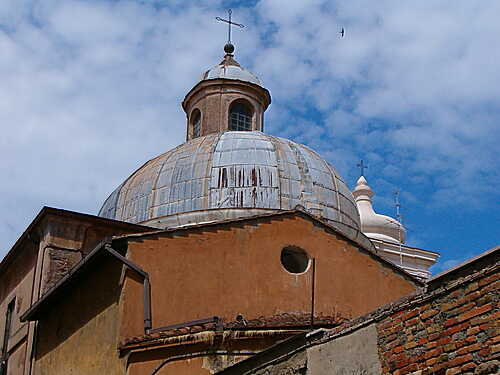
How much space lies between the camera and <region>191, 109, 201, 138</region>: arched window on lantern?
26027 mm

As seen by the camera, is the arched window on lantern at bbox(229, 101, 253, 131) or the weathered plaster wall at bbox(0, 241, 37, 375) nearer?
the weathered plaster wall at bbox(0, 241, 37, 375)

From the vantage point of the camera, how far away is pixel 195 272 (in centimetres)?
1477

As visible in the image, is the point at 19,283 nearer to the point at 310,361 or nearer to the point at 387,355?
the point at 310,361

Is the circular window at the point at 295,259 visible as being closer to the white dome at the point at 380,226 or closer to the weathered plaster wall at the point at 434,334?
the weathered plaster wall at the point at 434,334

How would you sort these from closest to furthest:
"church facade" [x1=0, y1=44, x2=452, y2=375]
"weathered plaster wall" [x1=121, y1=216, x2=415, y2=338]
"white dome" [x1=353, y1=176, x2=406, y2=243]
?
"church facade" [x1=0, y1=44, x2=452, y2=375] < "weathered plaster wall" [x1=121, y1=216, x2=415, y2=338] < "white dome" [x1=353, y1=176, x2=406, y2=243]

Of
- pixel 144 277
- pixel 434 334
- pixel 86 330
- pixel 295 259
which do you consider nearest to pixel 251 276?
pixel 295 259

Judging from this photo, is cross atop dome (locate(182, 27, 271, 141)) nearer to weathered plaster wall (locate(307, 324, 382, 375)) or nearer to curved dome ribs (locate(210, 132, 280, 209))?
curved dome ribs (locate(210, 132, 280, 209))

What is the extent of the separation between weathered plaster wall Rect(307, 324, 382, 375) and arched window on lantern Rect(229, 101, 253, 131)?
53.1 feet

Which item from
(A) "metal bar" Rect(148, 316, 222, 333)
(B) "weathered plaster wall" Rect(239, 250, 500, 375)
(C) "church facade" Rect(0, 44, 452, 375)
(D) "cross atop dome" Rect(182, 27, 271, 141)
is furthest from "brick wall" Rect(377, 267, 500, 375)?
(D) "cross atop dome" Rect(182, 27, 271, 141)

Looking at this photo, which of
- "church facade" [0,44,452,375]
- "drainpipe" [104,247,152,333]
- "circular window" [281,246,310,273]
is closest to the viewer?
"church facade" [0,44,452,375]

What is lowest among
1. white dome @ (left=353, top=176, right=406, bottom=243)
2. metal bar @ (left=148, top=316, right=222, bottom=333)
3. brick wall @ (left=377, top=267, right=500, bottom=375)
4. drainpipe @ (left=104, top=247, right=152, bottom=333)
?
brick wall @ (left=377, top=267, right=500, bottom=375)

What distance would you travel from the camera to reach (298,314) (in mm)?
15508

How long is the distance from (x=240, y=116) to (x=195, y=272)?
1166 centimetres

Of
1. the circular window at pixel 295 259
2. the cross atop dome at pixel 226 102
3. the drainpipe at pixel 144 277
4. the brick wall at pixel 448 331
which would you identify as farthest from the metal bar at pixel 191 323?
the cross atop dome at pixel 226 102
